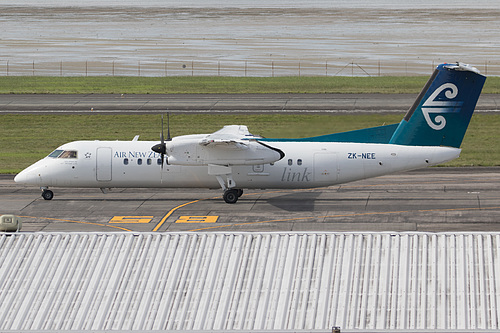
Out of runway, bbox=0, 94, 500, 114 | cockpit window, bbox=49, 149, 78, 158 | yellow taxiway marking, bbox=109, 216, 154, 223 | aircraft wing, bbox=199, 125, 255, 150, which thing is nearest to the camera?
yellow taxiway marking, bbox=109, 216, 154, 223

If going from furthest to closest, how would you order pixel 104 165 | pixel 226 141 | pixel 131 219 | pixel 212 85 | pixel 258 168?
pixel 212 85 < pixel 104 165 < pixel 258 168 < pixel 226 141 < pixel 131 219

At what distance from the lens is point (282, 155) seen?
40.6 m

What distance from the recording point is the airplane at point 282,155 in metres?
A: 40.7

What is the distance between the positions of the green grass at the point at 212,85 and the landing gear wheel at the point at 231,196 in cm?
4077

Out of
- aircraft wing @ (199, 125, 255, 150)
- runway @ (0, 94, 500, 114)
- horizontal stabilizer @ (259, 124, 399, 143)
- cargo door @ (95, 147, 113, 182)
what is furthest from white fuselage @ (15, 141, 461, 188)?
runway @ (0, 94, 500, 114)

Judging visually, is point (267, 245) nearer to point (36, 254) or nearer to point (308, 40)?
point (36, 254)

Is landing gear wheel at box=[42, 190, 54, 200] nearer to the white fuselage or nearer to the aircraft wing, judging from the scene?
the white fuselage

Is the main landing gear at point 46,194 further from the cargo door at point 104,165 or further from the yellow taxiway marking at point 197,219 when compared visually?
the yellow taxiway marking at point 197,219

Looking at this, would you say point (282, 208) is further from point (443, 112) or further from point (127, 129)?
point (127, 129)

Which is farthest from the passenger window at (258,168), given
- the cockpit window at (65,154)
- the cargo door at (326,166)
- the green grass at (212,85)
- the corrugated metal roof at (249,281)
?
the green grass at (212,85)

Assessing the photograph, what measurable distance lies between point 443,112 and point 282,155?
8.34 meters

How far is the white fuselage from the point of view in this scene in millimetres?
40750

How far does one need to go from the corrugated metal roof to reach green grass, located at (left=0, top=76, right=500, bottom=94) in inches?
2473

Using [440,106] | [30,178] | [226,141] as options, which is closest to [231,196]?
[226,141]
